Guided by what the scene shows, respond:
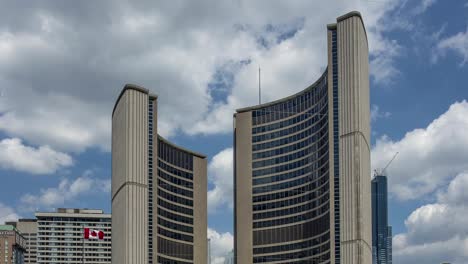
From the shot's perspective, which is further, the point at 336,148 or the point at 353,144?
the point at 336,148

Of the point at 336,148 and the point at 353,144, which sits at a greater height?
the point at 353,144

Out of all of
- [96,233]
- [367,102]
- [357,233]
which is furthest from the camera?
[367,102]

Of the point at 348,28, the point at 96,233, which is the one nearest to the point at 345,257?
the point at 348,28

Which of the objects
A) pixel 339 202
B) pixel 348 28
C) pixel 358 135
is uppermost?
pixel 348 28

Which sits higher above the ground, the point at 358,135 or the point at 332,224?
the point at 358,135

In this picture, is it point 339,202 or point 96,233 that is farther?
point 339,202

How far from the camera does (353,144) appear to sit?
182 metres

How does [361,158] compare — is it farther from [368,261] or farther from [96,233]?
[96,233]

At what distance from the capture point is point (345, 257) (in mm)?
177875

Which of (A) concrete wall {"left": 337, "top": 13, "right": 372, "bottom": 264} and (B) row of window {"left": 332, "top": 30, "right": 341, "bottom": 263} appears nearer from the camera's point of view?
(A) concrete wall {"left": 337, "top": 13, "right": 372, "bottom": 264}

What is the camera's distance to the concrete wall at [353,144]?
178m

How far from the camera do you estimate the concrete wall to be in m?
178

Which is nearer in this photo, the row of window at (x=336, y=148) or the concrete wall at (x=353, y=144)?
the concrete wall at (x=353, y=144)

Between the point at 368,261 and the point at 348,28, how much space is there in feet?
189
